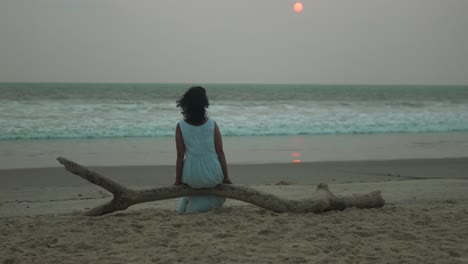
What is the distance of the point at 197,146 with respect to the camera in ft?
17.7

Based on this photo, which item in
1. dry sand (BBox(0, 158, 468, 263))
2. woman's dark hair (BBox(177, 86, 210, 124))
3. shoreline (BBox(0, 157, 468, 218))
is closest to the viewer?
dry sand (BBox(0, 158, 468, 263))

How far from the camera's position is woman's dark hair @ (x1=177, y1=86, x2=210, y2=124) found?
5297 mm

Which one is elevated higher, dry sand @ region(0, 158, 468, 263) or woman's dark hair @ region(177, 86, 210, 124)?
woman's dark hair @ region(177, 86, 210, 124)

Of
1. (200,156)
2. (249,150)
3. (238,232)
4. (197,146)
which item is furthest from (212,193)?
(249,150)

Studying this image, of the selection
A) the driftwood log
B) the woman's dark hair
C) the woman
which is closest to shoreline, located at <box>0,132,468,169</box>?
the driftwood log

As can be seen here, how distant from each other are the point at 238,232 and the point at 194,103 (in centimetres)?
138

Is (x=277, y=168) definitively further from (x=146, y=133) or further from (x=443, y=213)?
(x=146, y=133)

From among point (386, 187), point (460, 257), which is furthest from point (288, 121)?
point (460, 257)

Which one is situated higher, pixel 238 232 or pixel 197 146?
pixel 197 146

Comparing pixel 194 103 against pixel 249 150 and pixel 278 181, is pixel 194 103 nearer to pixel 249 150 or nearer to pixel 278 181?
pixel 278 181

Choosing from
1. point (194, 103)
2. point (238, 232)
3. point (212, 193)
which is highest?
point (194, 103)

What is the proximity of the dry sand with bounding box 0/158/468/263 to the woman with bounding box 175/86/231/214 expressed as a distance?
396 mm

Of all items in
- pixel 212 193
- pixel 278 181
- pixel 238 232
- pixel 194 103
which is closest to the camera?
pixel 238 232

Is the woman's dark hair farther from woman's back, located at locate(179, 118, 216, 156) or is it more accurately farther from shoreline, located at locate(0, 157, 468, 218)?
shoreline, located at locate(0, 157, 468, 218)
